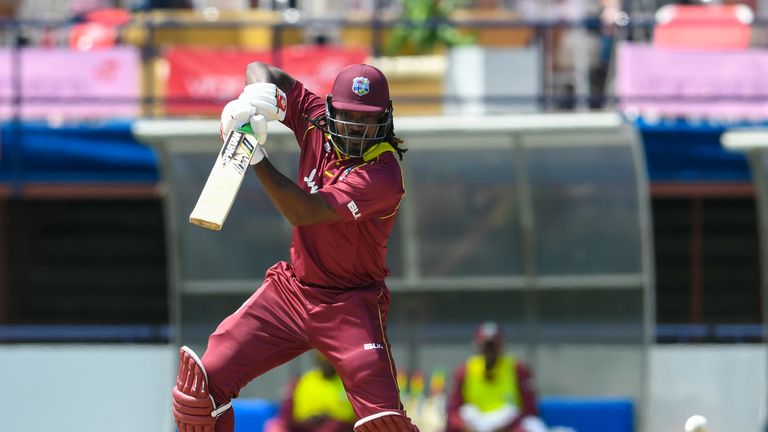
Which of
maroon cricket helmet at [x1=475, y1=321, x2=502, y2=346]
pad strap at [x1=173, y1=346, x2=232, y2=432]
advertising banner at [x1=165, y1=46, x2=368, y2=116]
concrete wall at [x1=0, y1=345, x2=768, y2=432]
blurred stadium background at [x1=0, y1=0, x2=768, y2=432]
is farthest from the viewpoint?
advertising banner at [x1=165, y1=46, x2=368, y2=116]

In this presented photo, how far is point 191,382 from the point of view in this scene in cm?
557

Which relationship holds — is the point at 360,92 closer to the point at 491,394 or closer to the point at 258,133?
the point at 258,133

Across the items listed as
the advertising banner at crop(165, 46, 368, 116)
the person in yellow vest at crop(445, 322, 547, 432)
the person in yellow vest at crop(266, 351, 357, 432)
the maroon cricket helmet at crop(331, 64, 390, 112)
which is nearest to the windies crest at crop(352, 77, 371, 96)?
the maroon cricket helmet at crop(331, 64, 390, 112)

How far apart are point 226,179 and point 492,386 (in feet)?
16.7

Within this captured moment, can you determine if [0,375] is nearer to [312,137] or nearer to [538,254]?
[538,254]

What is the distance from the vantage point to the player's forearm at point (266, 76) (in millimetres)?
5836

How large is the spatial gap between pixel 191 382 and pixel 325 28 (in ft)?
25.8

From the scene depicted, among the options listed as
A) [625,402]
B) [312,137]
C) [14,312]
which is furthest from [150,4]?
[312,137]

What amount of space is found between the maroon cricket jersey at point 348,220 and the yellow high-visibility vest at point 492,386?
4.23 m

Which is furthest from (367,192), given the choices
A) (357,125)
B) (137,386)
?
(137,386)

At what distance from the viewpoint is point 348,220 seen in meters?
5.54

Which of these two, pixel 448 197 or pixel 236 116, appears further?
pixel 448 197

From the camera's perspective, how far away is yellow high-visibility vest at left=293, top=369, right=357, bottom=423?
945cm

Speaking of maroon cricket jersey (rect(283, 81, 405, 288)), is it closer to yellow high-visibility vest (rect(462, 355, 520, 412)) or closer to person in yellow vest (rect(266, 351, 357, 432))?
person in yellow vest (rect(266, 351, 357, 432))
